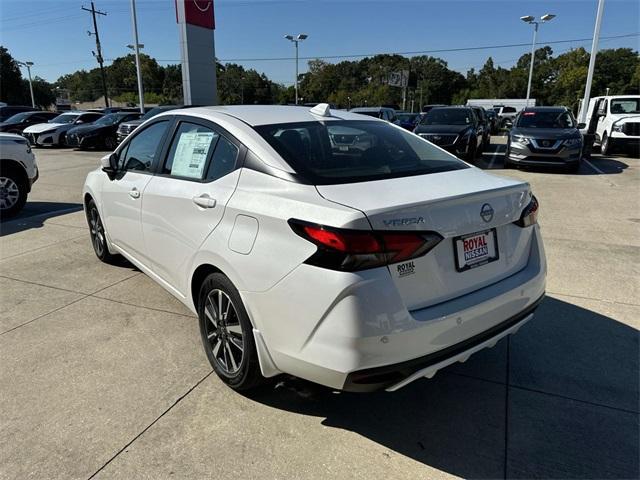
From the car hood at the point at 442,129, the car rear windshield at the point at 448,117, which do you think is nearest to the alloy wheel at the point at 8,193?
the car hood at the point at 442,129

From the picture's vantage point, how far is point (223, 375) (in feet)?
9.41

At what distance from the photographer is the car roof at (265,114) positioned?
307cm

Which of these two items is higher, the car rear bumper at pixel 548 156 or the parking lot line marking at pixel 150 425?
the car rear bumper at pixel 548 156

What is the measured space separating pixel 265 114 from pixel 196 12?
21.9m

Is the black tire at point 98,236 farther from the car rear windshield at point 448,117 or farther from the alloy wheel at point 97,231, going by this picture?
the car rear windshield at point 448,117

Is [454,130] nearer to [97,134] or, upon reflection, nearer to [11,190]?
[11,190]

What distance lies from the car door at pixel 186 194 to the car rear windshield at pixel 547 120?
1193 cm

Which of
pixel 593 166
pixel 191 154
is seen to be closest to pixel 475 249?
pixel 191 154

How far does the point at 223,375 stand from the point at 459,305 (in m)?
1.49

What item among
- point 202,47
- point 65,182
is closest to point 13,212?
point 65,182

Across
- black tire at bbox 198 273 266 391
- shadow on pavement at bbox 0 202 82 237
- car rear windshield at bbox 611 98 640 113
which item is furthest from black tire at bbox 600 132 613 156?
black tire at bbox 198 273 266 391

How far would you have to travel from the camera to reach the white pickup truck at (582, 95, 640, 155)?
1509 centimetres

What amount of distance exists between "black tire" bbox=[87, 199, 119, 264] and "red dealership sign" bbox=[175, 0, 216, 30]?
1928 cm

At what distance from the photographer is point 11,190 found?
7531 mm
